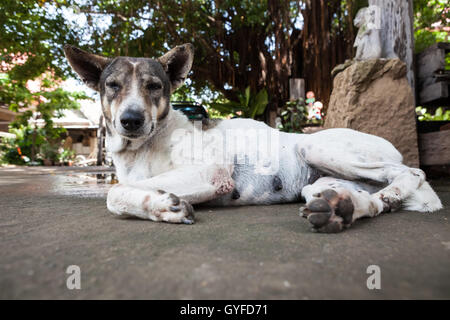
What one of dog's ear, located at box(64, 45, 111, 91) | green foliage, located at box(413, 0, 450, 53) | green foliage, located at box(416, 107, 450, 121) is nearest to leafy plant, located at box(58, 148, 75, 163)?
dog's ear, located at box(64, 45, 111, 91)

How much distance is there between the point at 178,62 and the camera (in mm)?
2697

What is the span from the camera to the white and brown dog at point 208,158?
204 centimetres

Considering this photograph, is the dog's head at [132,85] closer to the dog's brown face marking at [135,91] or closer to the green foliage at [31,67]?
the dog's brown face marking at [135,91]

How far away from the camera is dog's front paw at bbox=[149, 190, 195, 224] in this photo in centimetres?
173

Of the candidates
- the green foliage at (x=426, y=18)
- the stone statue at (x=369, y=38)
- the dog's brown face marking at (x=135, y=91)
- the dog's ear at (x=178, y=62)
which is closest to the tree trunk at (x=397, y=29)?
the stone statue at (x=369, y=38)

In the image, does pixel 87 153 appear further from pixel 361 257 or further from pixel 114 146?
pixel 361 257

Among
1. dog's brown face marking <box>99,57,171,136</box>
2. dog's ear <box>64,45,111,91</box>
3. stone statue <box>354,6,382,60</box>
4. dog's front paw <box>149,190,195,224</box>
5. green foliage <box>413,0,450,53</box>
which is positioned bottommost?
dog's front paw <box>149,190,195,224</box>

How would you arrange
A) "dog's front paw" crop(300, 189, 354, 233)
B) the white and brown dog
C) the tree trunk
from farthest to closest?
1. the tree trunk
2. the white and brown dog
3. "dog's front paw" crop(300, 189, 354, 233)

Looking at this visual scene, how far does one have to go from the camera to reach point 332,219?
148 cm

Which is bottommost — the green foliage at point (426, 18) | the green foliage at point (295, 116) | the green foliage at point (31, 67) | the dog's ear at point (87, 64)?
the dog's ear at point (87, 64)

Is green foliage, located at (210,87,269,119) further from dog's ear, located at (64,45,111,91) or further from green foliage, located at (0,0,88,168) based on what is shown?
dog's ear, located at (64,45,111,91)

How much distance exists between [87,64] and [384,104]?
3.78 metres

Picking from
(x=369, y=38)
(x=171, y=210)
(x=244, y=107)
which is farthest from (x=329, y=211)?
(x=244, y=107)

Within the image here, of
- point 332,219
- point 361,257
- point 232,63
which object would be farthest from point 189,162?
point 232,63
